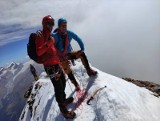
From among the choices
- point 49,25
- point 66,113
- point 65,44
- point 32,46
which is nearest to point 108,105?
point 66,113

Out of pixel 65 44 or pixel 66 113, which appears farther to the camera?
pixel 65 44

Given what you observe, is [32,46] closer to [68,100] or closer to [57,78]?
[57,78]

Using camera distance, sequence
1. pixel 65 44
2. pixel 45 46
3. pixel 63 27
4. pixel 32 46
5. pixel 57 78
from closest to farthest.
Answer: pixel 32 46 < pixel 45 46 < pixel 57 78 < pixel 63 27 < pixel 65 44

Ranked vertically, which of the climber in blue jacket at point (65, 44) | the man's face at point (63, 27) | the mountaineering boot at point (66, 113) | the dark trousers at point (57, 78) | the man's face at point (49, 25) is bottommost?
the mountaineering boot at point (66, 113)

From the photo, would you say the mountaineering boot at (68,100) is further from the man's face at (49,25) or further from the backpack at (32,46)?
the man's face at (49,25)

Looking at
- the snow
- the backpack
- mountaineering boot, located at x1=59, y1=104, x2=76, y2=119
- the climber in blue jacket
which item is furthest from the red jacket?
the snow

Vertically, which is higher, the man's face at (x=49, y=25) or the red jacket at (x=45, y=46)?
the man's face at (x=49, y=25)

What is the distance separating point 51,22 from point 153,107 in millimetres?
8097

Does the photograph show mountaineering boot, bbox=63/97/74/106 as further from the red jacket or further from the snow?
the red jacket

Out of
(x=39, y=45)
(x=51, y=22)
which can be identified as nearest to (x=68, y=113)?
(x=39, y=45)

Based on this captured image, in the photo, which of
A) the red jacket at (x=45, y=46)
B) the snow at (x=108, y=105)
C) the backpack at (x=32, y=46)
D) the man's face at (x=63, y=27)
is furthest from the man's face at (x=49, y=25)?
the snow at (x=108, y=105)

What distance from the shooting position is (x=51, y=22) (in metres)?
10.8

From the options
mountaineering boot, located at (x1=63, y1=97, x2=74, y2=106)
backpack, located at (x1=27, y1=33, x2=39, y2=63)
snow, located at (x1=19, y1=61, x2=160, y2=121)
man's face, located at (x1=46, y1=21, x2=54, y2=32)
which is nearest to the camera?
backpack, located at (x1=27, y1=33, x2=39, y2=63)

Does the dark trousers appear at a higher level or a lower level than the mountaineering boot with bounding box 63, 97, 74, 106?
higher
